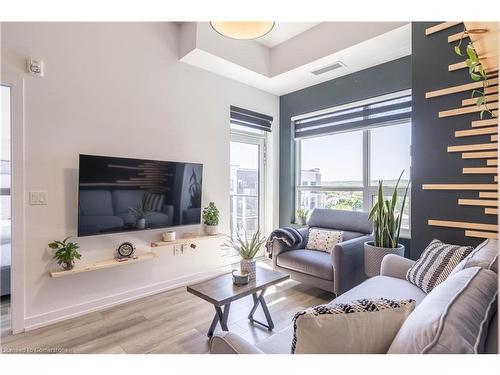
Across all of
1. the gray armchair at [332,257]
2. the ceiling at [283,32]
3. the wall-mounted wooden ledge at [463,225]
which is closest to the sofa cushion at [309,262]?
the gray armchair at [332,257]

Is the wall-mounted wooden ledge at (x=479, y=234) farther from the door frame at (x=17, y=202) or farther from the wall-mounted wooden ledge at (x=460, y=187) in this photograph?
the door frame at (x=17, y=202)

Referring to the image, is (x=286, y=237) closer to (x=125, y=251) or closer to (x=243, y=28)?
(x=125, y=251)

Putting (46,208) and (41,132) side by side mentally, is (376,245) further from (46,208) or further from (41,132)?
(41,132)

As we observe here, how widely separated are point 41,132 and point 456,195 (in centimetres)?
363

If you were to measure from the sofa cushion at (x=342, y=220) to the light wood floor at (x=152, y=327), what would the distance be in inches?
34.1

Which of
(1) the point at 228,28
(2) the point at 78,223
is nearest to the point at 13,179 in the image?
(2) the point at 78,223

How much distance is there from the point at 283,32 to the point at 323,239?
2.65 metres

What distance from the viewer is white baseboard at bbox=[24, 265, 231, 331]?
234cm

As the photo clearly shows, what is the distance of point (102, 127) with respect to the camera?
2713 mm

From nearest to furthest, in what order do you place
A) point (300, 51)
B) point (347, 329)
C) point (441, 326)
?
point (441, 326) < point (347, 329) < point (300, 51)

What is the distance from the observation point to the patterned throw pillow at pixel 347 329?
2.85 feet

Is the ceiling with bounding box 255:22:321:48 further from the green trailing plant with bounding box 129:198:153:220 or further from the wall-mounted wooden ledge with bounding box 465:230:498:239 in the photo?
the wall-mounted wooden ledge with bounding box 465:230:498:239

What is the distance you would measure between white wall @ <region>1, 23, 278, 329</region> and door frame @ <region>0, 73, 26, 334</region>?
42 mm

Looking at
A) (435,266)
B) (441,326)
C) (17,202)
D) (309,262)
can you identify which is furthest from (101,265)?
(435,266)
